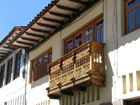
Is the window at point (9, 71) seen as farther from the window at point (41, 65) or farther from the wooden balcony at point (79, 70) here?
the wooden balcony at point (79, 70)

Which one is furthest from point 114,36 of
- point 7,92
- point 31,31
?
point 7,92

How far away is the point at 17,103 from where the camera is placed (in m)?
20.4

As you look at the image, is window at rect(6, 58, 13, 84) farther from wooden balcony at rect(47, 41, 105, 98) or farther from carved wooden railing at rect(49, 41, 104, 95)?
carved wooden railing at rect(49, 41, 104, 95)

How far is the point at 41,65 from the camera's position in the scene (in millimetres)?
18281

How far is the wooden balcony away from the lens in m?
12.0

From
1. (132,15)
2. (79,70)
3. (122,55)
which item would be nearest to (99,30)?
(79,70)

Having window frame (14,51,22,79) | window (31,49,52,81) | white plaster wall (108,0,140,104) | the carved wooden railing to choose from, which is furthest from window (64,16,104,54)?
window frame (14,51,22,79)

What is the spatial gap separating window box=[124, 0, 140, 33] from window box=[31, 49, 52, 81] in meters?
6.61

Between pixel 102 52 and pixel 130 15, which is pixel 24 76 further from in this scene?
pixel 130 15

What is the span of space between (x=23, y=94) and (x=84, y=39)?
7.20 m

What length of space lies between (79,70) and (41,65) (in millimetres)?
5930

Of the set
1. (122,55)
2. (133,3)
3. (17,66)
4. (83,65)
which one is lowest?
(83,65)

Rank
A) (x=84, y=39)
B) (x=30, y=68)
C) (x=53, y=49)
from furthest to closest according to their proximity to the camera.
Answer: (x=30, y=68)
(x=53, y=49)
(x=84, y=39)

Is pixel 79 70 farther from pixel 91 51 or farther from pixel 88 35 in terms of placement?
pixel 88 35
